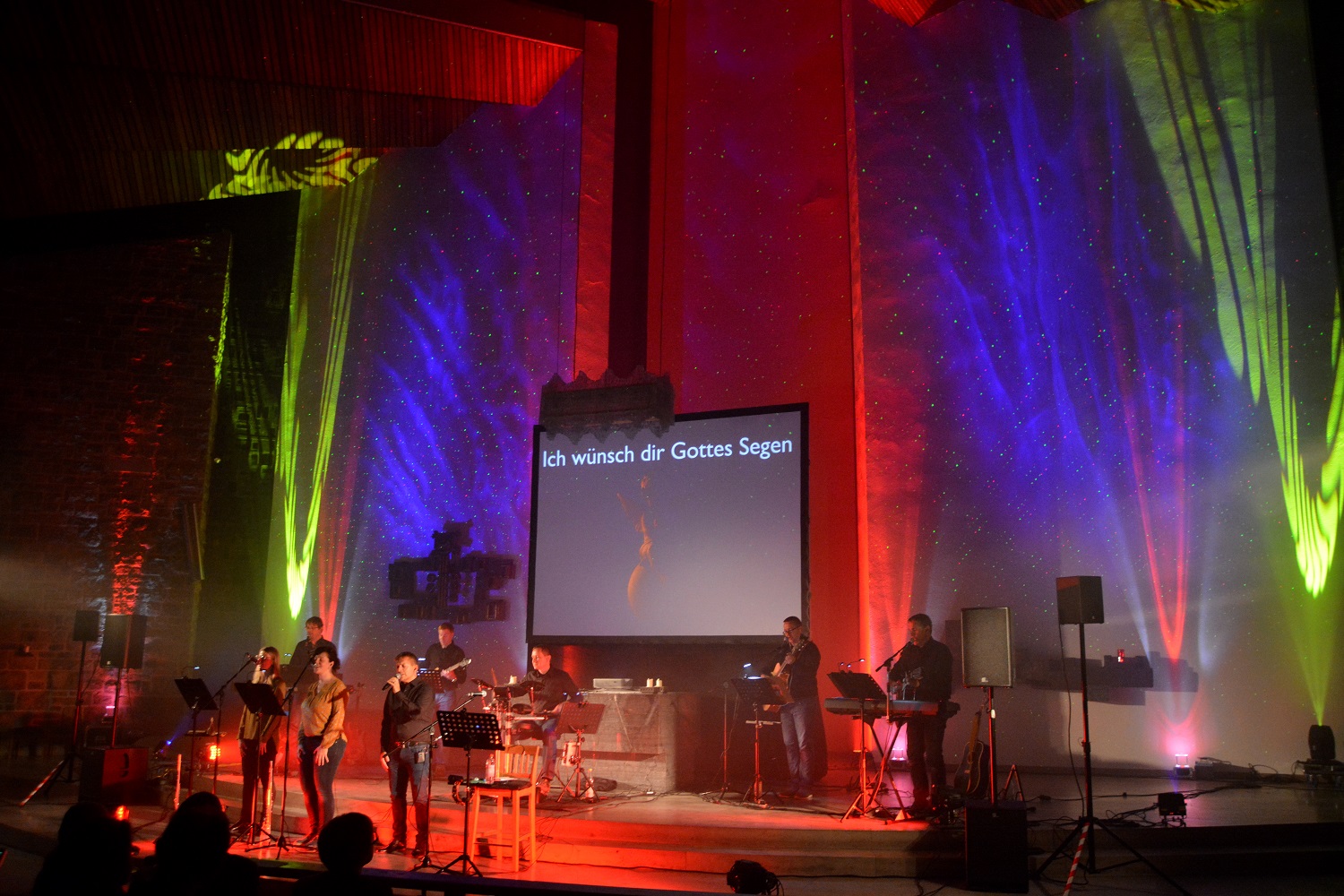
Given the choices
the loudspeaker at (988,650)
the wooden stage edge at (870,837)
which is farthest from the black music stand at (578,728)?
the loudspeaker at (988,650)

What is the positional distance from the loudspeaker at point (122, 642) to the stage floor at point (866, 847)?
251cm

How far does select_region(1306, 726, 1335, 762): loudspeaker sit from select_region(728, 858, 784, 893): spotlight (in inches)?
201

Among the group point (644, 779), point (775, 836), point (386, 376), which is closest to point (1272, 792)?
point (775, 836)

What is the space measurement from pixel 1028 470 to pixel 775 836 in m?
4.27

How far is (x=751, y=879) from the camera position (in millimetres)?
5191

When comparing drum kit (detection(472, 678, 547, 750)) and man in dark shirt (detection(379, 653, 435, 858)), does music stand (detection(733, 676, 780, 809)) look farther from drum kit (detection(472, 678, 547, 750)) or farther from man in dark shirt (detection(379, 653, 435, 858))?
man in dark shirt (detection(379, 653, 435, 858))

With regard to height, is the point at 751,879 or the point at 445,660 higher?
the point at 445,660

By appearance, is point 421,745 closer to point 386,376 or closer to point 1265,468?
point 386,376

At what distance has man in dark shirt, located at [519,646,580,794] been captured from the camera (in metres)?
7.76

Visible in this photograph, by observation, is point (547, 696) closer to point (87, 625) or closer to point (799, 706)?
point (799, 706)

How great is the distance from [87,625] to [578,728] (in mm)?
5188

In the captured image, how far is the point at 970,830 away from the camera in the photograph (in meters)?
5.64

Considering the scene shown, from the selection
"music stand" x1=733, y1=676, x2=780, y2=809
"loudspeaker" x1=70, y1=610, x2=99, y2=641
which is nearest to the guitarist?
"music stand" x1=733, y1=676, x2=780, y2=809

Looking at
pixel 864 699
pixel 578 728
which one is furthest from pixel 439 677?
pixel 864 699
